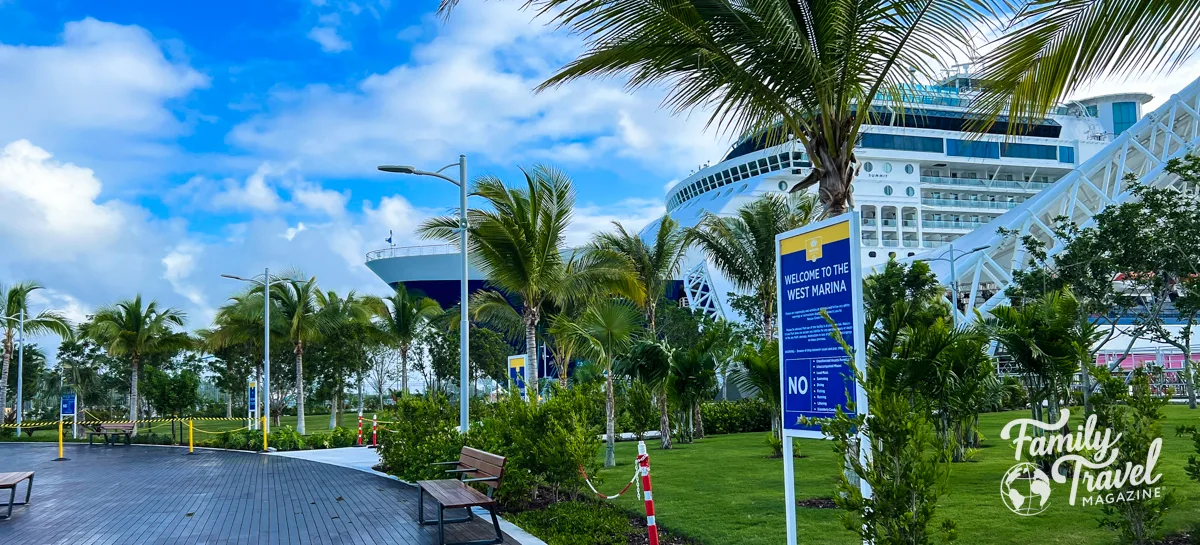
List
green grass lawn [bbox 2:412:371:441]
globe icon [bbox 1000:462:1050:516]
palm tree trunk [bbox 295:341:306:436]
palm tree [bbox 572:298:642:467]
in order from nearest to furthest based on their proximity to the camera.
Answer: globe icon [bbox 1000:462:1050:516] → palm tree [bbox 572:298:642:467] → green grass lawn [bbox 2:412:371:441] → palm tree trunk [bbox 295:341:306:436]

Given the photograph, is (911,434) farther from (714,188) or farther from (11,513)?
(714,188)

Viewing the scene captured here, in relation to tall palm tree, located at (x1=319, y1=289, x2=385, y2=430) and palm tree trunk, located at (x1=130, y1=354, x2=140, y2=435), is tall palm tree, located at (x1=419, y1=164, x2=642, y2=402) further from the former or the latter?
palm tree trunk, located at (x1=130, y1=354, x2=140, y2=435)

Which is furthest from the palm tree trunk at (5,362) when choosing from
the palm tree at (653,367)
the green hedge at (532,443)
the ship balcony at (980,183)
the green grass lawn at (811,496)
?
the ship balcony at (980,183)

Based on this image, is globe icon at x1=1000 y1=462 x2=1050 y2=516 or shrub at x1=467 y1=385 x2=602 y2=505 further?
shrub at x1=467 y1=385 x2=602 y2=505

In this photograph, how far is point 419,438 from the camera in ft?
44.2

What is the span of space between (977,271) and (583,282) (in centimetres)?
2055

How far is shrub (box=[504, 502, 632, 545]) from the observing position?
25.8ft

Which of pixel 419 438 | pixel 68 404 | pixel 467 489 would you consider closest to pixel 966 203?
pixel 419 438

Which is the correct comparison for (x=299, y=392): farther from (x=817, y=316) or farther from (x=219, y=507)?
(x=817, y=316)

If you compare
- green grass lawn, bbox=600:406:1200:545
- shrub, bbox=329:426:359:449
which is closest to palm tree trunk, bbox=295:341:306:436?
shrub, bbox=329:426:359:449

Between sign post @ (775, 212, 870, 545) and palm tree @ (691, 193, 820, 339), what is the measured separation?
1592 centimetres

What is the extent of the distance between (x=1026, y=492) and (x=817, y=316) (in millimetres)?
5530

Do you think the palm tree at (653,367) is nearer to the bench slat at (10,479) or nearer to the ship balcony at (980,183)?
the bench slat at (10,479)

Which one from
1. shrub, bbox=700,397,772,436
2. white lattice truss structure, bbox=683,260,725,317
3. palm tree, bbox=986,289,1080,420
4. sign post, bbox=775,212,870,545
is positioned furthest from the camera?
white lattice truss structure, bbox=683,260,725,317
